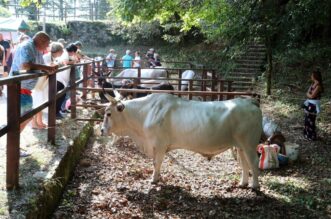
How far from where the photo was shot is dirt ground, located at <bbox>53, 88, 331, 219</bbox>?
4906mm

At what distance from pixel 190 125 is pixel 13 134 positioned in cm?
234

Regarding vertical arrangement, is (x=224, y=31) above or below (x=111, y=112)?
above

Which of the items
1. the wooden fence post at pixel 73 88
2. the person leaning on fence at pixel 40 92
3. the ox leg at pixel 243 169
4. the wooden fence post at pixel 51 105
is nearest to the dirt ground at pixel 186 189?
the ox leg at pixel 243 169

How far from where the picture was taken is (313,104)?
8.79 m

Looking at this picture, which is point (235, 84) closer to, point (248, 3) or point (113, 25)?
point (248, 3)

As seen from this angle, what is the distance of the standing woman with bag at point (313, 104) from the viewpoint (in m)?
8.66

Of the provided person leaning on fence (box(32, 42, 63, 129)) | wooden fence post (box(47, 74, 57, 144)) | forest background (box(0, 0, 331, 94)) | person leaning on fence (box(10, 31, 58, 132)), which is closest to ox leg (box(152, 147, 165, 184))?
wooden fence post (box(47, 74, 57, 144))

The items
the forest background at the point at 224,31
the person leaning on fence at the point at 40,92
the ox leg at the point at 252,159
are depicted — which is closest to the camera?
the ox leg at the point at 252,159

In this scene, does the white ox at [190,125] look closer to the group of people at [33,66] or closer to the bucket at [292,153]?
the group of people at [33,66]

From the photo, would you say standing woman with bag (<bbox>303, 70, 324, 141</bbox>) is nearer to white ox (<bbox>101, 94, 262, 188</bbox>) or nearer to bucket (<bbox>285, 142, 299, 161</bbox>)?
bucket (<bbox>285, 142, 299, 161</bbox>)

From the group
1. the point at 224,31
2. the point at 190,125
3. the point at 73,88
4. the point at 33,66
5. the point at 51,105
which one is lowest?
the point at 190,125

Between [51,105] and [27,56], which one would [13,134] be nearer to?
[27,56]

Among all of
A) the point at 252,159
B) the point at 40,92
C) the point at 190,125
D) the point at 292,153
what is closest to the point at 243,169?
the point at 252,159

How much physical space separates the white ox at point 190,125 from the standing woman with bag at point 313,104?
11.8 feet
